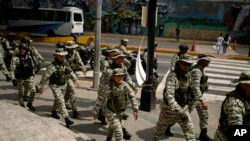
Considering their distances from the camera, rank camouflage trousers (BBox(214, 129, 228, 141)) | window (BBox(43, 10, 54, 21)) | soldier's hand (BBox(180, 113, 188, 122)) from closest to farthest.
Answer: camouflage trousers (BBox(214, 129, 228, 141)) → soldier's hand (BBox(180, 113, 188, 122)) → window (BBox(43, 10, 54, 21))

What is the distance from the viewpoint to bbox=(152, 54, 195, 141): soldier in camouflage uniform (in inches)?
241

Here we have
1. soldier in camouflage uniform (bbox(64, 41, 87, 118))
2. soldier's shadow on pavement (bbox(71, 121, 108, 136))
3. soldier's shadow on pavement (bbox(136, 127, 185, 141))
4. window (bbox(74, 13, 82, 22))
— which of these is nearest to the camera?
soldier's shadow on pavement (bbox(136, 127, 185, 141))

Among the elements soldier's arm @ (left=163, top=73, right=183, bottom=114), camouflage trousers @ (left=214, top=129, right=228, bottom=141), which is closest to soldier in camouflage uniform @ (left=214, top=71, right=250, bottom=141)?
camouflage trousers @ (left=214, top=129, right=228, bottom=141)

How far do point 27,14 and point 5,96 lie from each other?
19870 mm

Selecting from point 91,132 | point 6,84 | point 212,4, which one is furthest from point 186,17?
point 91,132

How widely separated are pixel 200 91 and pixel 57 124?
3.21 m

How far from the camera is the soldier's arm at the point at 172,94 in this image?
239 inches

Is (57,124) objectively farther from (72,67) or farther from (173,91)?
(173,91)

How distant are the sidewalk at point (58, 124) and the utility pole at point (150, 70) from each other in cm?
26

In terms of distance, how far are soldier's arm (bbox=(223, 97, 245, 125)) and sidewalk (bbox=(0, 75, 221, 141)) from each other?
3.15 metres

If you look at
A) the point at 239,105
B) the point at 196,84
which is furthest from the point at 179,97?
the point at 239,105

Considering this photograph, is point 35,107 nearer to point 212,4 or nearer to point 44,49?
point 44,49

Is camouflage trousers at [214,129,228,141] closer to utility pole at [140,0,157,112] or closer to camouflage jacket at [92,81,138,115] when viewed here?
camouflage jacket at [92,81,138,115]

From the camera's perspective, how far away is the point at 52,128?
23.6 feet
